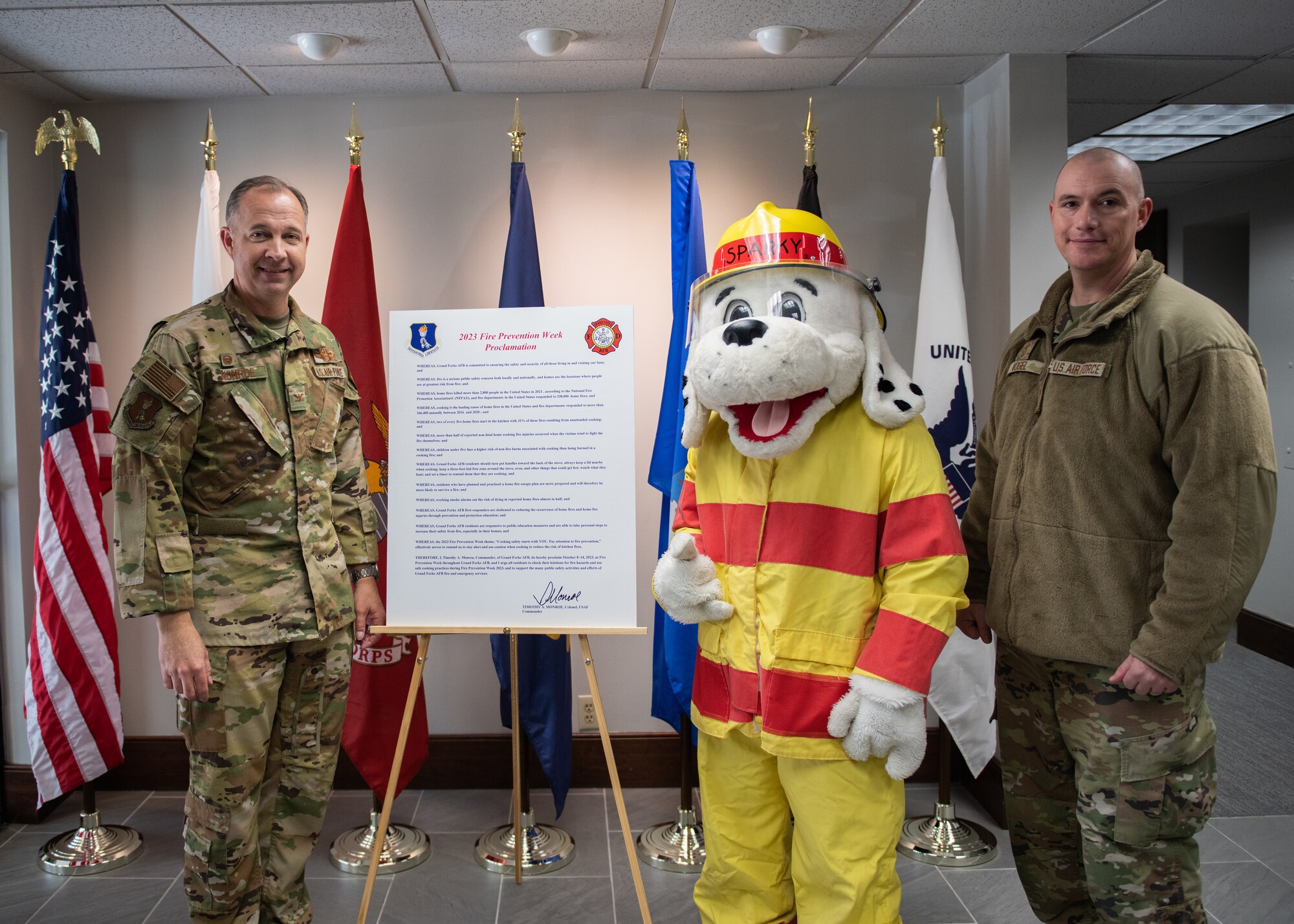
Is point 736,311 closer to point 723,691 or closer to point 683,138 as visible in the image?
point 723,691

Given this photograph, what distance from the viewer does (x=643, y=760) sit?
3.09 meters

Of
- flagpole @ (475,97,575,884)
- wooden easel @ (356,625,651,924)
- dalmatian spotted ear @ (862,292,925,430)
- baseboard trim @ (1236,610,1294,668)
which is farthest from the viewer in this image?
baseboard trim @ (1236,610,1294,668)

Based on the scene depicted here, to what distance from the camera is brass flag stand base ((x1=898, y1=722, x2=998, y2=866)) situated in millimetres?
2615

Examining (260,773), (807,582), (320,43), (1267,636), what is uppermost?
(320,43)

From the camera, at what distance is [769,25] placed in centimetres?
244

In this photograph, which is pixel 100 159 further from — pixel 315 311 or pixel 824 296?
pixel 824 296

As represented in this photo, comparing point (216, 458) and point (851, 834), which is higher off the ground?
point (216, 458)

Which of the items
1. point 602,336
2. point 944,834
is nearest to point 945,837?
point 944,834

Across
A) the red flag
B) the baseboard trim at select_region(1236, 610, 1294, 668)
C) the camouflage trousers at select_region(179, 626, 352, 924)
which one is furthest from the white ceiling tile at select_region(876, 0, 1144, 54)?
the baseboard trim at select_region(1236, 610, 1294, 668)

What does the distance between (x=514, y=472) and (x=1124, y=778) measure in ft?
4.41

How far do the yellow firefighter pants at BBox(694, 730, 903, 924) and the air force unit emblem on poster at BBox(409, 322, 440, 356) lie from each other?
3.42ft

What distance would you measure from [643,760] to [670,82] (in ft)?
7.30

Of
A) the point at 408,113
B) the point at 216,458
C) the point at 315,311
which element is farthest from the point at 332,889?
the point at 408,113

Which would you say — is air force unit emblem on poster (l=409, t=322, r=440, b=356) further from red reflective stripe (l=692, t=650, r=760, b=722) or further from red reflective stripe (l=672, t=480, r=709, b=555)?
red reflective stripe (l=692, t=650, r=760, b=722)
